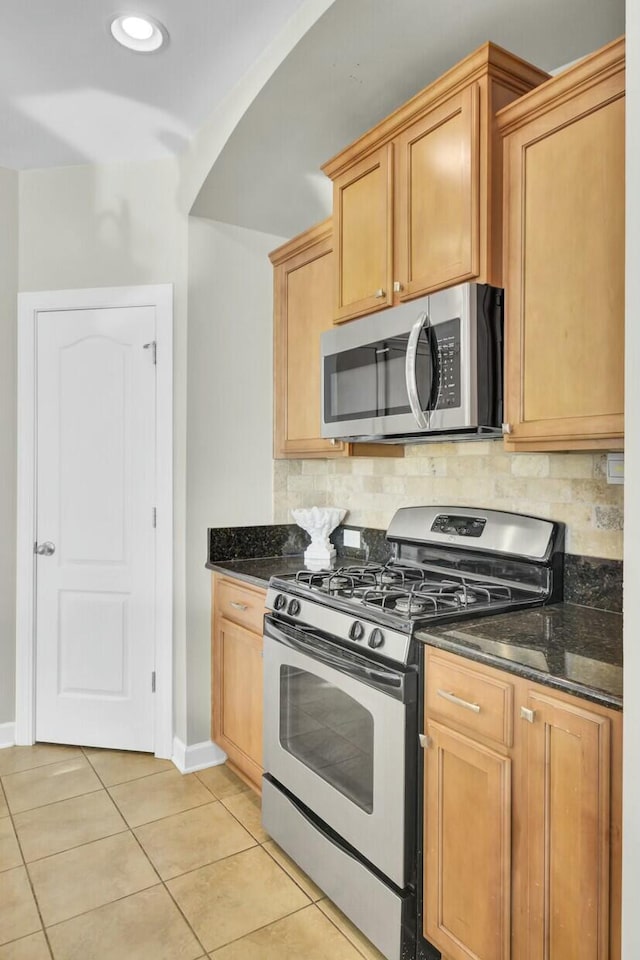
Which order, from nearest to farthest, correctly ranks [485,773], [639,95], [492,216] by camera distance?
[639,95]
[485,773]
[492,216]

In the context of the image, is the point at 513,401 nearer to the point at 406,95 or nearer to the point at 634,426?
the point at 634,426

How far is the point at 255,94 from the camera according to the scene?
Result: 2180 mm

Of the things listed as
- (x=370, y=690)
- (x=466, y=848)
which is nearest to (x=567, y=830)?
(x=466, y=848)

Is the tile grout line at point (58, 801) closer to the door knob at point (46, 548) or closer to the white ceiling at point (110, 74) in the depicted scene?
the door knob at point (46, 548)

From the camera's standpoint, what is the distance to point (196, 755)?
9.30 ft

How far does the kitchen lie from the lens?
286 centimetres

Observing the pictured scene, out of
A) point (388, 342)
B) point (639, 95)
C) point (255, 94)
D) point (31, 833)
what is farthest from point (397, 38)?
point (31, 833)

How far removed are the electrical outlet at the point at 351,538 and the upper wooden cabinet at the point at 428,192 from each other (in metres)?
1.01

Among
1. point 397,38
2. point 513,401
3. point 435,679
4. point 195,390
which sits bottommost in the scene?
point 435,679

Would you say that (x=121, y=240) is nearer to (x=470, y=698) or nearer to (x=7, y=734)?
(x=7, y=734)

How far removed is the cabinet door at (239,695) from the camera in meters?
2.47

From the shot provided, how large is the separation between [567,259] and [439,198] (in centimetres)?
48

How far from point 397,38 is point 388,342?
0.88m

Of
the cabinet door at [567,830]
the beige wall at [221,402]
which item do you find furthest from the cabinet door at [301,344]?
the cabinet door at [567,830]
